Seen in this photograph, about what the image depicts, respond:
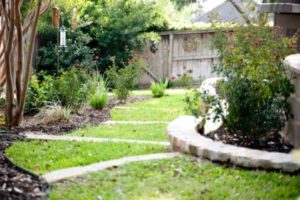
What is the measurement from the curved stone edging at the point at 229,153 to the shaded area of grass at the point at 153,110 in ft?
11.5

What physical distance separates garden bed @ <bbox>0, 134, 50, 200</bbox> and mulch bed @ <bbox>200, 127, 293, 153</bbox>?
2.42 meters

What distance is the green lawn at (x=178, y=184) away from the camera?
14.6 feet

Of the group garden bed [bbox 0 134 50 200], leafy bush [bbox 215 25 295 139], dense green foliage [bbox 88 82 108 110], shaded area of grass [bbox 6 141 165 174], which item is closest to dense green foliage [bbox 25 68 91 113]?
dense green foliage [bbox 88 82 108 110]

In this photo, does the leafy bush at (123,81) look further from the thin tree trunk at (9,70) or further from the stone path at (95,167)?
the stone path at (95,167)

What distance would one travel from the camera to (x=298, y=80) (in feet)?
19.6

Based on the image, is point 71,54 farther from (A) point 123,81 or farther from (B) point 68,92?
(B) point 68,92

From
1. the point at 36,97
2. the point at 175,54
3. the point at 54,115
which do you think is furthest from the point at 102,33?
the point at 54,115

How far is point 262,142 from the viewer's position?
6160mm

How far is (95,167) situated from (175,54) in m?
13.7

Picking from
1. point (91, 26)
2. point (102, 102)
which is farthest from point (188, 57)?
point (102, 102)

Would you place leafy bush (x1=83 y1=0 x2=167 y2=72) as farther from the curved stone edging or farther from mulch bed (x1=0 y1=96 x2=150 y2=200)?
the curved stone edging

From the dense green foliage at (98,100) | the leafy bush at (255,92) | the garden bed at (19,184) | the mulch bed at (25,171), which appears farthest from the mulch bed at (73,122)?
the leafy bush at (255,92)

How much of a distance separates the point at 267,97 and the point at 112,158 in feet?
6.24

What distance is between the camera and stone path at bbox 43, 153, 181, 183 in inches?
194
